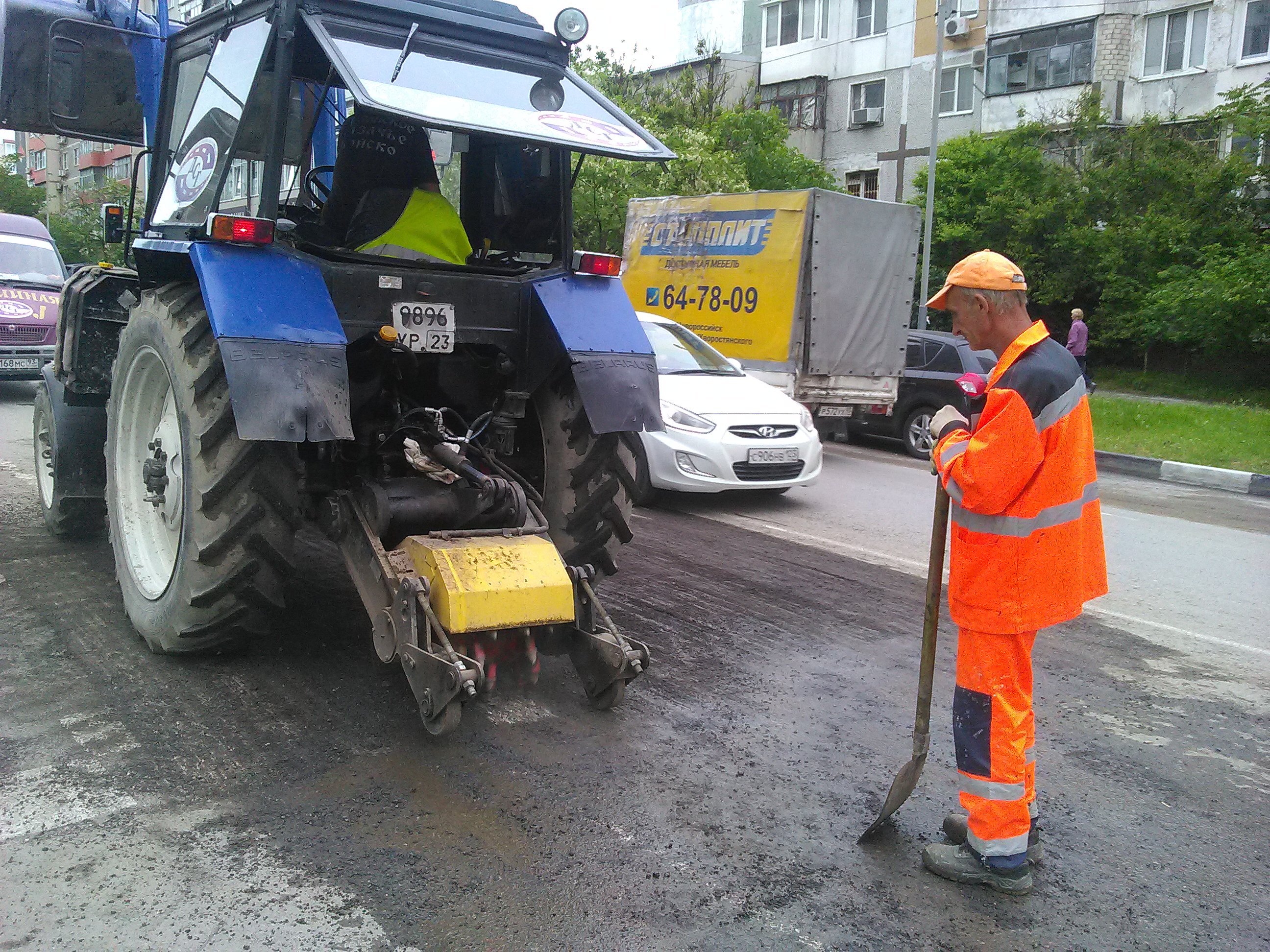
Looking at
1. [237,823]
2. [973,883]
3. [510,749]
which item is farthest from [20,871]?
[973,883]

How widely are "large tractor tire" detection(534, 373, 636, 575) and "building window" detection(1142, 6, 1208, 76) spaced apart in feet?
87.5

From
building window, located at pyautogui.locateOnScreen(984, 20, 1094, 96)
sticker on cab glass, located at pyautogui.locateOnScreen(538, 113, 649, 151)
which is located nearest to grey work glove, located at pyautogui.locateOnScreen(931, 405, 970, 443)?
sticker on cab glass, located at pyautogui.locateOnScreen(538, 113, 649, 151)

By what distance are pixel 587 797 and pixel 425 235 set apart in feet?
8.48

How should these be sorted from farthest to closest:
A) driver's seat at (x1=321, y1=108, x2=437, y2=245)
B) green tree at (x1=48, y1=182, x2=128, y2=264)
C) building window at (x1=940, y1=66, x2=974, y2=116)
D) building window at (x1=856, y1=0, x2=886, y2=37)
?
building window at (x1=856, y1=0, x2=886, y2=37) → building window at (x1=940, y1=66, x2=974, y2=116) → green tree at (x1=48, y1=182, x2=128, y2=264) → driver's seat at (x1=321, y1=108, x2=437, y2=245)

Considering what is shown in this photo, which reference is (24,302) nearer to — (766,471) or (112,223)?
(112,223)

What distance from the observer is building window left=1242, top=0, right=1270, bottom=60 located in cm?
2484

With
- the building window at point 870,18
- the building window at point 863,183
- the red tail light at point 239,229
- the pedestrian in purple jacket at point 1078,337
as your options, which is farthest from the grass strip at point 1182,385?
the red tail light at point 239,229

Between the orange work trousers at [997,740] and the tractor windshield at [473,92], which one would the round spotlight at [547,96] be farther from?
the orange work trousers at [997,740]

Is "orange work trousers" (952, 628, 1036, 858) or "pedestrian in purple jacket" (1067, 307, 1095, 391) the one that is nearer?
"orange work trousers" (952, 628, 1036, 858)

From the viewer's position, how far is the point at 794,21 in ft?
116

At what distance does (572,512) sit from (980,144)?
948 inches

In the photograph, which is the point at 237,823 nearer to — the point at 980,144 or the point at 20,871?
the point at 20,871

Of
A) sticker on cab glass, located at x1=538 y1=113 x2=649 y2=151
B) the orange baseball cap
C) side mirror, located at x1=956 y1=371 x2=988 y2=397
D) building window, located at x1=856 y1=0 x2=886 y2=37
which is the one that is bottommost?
side mirror, located at x1=956 y1=371 x2=988 y2=397

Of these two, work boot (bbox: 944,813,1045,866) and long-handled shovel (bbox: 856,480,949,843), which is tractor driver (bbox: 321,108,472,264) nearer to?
long-handled shovel (bbox: 856,480,949,843)
